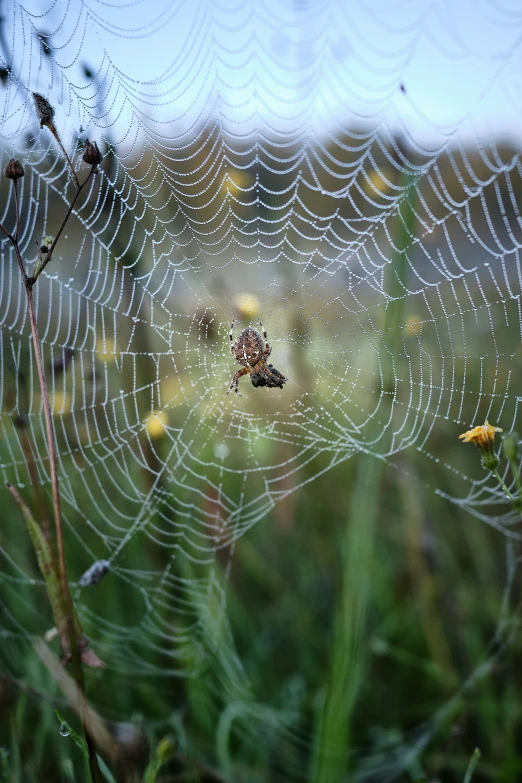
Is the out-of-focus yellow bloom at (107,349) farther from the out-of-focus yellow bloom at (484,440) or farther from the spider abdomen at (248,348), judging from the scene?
the out-of-focus yellow bloom at (484,440)

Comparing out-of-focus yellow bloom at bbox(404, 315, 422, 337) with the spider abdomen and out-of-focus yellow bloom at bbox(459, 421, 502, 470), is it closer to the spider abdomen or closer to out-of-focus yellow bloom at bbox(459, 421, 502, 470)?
the spider abdomen

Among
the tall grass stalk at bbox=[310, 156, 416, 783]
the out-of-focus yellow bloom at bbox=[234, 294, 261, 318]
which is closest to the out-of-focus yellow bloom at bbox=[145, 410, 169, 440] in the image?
the out-of-focus yellow bloom at bbox=[234, 294, 261, 318]

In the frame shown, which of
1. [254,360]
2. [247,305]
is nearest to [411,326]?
[254,360]

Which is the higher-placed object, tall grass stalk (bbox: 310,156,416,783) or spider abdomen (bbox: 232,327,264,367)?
spider abdomen (bbox: 232,327,264,367)

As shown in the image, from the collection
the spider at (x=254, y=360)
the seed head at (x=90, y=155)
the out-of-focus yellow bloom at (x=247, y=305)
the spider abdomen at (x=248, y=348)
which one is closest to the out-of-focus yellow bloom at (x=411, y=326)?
the spider at (x=254, y=360)

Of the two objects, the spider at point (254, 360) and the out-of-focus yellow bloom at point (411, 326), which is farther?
the spider at point (254, 360)

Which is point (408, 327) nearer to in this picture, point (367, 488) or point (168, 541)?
point (367, 488)
